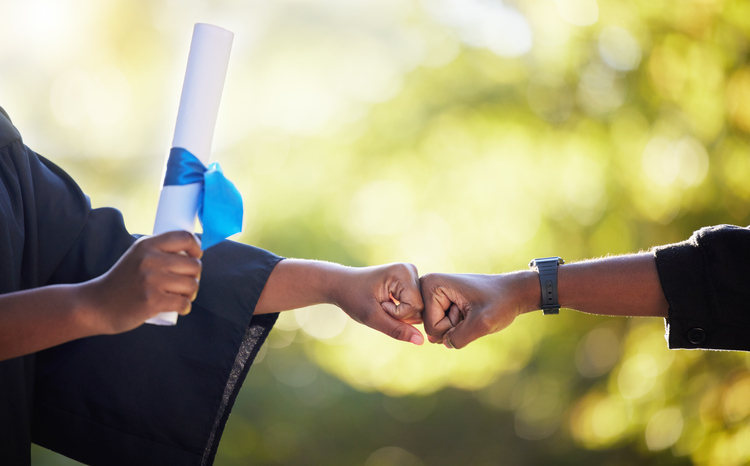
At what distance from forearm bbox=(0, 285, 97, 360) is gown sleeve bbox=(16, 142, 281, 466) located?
0.34 m

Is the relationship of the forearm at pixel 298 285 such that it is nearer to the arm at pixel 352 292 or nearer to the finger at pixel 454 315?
the arm at pixel 352 292

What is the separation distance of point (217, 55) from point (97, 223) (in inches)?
20.7

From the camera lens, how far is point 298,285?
1.08 meters

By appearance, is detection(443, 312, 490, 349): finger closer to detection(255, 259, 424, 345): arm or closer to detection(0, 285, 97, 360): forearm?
detection(255, 259, 424, 345): arm

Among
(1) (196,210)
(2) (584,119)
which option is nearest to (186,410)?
(1) (196,210)

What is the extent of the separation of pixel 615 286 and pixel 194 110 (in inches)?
34.2

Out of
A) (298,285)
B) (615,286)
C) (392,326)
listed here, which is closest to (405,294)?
(392,326)

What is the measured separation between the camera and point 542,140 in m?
2.74

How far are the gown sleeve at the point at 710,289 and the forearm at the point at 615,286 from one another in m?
0.03

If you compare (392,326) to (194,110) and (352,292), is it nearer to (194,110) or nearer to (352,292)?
(352,292)

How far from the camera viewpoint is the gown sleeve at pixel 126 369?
993 millimetres

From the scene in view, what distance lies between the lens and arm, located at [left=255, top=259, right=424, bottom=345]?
1073 millimetres

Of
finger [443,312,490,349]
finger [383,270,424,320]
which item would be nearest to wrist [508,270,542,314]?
finger [443,312,490,349]

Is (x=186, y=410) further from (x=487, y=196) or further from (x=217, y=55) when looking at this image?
(x=487, y=196)
